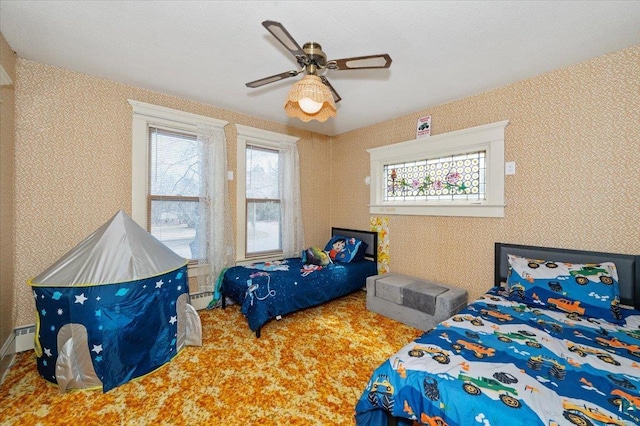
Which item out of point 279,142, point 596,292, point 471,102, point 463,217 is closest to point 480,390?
point 596,292

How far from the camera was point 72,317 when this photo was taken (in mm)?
1799

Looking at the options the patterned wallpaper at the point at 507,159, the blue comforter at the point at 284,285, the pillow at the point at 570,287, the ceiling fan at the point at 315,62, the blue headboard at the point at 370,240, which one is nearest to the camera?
the ceiling fan at the point at 315,62

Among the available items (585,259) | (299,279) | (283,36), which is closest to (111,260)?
(299,279)

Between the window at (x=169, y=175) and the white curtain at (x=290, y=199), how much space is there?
1041 millimetres

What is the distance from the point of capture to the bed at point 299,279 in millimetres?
2646

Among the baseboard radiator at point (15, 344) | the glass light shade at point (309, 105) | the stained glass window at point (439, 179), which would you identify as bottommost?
the baseboard radiator at point (15, 344)

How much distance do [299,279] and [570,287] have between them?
2389 millimetres

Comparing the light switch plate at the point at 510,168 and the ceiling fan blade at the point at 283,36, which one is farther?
the light switch plate at the point at 510,168

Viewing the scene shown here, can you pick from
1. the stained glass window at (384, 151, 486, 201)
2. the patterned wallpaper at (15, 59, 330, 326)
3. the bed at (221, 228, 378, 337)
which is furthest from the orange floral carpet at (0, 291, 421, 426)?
→ the stained glass window at (384, 151, 486, 201)

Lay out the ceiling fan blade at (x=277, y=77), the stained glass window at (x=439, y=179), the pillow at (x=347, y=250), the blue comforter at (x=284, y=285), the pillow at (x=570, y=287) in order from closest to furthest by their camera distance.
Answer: the ceiling fan blade at (x=277, y=77), the pillow at (x=570, y=287), the blue comforter at (x=284, y=285), the stained glass window at (x=439, y=179), the pillow at (x=347, y=250)

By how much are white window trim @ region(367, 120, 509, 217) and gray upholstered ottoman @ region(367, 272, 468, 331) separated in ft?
2.96

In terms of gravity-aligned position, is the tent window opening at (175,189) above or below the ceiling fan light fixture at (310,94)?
below

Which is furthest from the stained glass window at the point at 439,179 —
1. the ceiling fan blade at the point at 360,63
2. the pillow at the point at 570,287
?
the ceiling fan blade at the point at 360,63

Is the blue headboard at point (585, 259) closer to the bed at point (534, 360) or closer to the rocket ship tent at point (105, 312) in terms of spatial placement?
the bed at point (534, 360)
